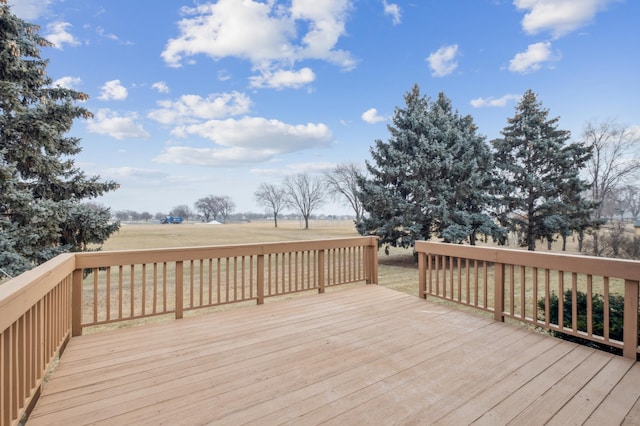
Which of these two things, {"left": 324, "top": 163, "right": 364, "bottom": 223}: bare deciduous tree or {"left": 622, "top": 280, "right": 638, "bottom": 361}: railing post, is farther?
{"left": 324, "top": 163, "right": 364, "bottom": 223}: bare deciduous tree

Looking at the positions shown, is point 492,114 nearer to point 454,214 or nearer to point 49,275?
point 454,214

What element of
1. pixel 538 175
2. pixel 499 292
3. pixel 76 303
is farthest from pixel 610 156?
pixel 76 303

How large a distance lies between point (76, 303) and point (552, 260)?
4.71 m

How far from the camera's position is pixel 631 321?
2463mm

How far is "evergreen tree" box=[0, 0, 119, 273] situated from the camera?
16.2 feet

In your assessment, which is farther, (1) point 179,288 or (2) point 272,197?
(2) point 272,197

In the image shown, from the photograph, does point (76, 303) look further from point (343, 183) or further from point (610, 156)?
point (343, 183)

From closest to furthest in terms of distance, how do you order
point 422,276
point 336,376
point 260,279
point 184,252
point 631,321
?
point 336,376 < point 631,321 < point 184,252 < point 260,279 < point 422,276

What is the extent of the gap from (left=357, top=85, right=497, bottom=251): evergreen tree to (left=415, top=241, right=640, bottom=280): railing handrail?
20.1 ft

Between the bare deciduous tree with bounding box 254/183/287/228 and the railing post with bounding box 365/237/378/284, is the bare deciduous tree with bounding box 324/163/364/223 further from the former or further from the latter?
the railing post with bounding box 365/237/378/284

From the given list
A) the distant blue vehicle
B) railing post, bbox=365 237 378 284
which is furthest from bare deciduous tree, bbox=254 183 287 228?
railing post, bbox=365 237 378 284

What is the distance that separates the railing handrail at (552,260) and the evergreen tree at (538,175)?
28.5 feet

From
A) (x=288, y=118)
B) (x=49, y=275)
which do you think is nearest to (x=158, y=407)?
(x=49, y=275)

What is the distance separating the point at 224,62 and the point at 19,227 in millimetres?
6885
